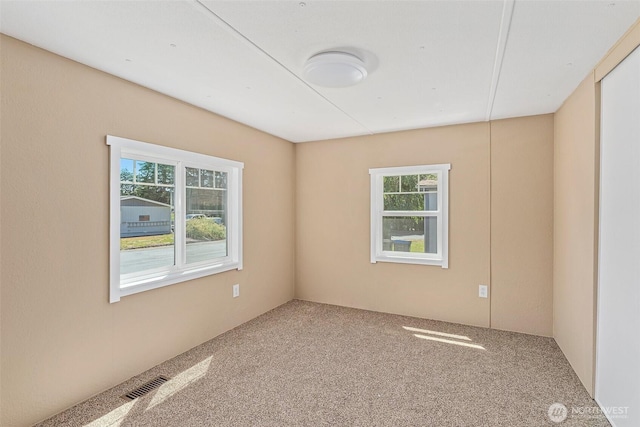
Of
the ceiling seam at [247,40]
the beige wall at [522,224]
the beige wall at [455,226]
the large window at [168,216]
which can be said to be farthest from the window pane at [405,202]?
the large window at [168,216]

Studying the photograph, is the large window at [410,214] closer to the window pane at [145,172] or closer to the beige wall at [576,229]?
the beige wall at [576,229]

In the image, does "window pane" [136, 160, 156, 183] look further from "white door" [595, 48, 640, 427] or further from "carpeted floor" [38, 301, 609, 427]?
"white door" [595, 48, 640, 427]

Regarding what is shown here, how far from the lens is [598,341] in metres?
2.20

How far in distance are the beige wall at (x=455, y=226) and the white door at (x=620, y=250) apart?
124cm

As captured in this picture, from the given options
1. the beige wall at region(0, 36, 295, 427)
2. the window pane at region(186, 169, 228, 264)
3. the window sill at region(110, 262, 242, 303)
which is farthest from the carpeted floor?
the window pane at region(186, 169, 228, 264)

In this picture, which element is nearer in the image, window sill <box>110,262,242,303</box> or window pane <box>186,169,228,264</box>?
window sill <box>110,262,242,303</box>

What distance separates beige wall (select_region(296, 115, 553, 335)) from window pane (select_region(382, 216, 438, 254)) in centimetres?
23

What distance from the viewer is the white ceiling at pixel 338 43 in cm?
160

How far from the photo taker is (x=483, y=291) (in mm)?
3627

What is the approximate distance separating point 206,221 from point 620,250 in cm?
335

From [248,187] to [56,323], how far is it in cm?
219

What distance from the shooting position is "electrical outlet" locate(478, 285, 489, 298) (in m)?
3.61

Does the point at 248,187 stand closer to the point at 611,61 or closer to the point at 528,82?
the point at 528,82

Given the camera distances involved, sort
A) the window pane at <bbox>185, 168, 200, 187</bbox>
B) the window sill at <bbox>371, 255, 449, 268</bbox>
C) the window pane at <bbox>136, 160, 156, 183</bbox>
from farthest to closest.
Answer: the window sill at <bbox>371, 255, 449, 268</bbox> → the window pane at <bbox>185, 168, 200, 187</bbox> → the window pane at <bbox>136, 160, 156, 183</bbox>
